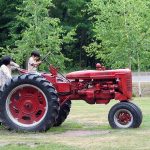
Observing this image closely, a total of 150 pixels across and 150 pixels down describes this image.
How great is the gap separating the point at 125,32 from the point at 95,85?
2062 centimetres

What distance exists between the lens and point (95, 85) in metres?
12.9

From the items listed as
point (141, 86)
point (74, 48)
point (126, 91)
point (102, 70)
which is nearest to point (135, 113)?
point (126, 91)

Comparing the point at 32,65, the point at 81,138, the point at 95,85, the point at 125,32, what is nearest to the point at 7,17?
the point at 125,32

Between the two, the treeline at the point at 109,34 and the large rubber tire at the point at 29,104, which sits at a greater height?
the treeline at the point at 109,34

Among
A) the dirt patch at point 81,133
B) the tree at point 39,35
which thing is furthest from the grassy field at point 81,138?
the tree at point 39,35

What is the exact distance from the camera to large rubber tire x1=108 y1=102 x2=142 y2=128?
12430 millimetres

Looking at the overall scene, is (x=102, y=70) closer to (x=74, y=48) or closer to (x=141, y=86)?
(x=141, y=86)

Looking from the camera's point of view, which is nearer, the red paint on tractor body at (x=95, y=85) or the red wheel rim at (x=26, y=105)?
the red wheel rim at (x=26, y=105)

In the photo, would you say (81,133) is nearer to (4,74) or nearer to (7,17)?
(4,74)

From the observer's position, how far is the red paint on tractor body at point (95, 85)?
12680 millimetres

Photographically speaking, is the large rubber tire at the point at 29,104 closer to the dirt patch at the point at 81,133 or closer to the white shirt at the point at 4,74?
the dirt patch at the point at 81,133

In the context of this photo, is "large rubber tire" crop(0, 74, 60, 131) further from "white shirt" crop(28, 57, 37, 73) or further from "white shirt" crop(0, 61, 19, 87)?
"white shirt" crop(28, 57, 37, 73)

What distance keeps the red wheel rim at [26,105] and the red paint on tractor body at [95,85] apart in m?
0.61

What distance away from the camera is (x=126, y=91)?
12.6 metres
